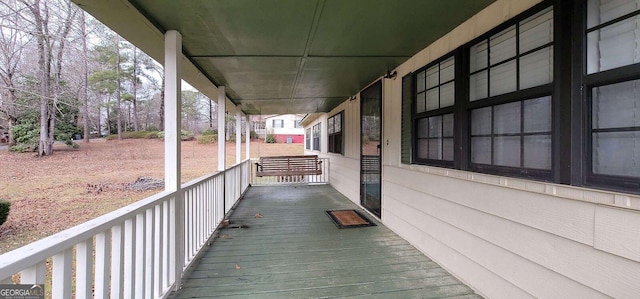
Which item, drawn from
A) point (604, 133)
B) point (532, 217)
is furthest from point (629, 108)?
point (532, 217)

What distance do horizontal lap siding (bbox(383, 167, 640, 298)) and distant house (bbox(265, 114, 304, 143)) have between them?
97.5 ft

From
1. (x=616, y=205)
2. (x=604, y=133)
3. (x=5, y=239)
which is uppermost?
(x=604, y=133)

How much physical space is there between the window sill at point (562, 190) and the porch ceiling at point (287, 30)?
1.31 metres

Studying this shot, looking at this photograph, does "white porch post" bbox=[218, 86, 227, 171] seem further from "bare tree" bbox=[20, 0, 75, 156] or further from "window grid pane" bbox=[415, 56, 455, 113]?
"bare tree" bbox=[20, 0, 75, 156]

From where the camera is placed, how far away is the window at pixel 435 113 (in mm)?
2689

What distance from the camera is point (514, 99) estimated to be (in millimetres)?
1922

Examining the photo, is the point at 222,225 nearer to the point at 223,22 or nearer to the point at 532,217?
the point at 223,22

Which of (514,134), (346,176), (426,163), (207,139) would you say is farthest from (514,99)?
(207,139)

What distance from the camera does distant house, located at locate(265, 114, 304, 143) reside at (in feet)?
106

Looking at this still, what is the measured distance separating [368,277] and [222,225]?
2.56 meters

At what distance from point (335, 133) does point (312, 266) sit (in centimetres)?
533

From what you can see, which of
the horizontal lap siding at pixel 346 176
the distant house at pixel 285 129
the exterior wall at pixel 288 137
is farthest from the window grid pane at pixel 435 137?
the exterior wall at pixel 288 137

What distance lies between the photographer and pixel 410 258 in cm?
293

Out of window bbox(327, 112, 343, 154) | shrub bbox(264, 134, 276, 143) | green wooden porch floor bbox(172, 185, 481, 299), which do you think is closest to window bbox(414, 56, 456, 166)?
green wooden porch floor bbox(172, 185, 481, 299)
